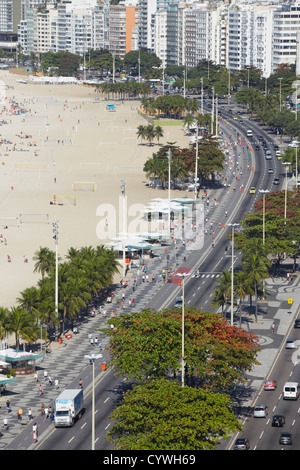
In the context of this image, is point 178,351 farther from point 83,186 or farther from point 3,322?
point 83,186

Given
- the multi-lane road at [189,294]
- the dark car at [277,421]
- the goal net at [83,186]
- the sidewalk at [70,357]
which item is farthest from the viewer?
the goal net at [83,186]

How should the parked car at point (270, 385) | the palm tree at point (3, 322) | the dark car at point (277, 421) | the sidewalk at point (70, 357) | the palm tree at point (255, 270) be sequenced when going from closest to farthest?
the dark car at point (277, 421)
the sidewalk at point (70, 357)
the parked car at point (270, 385)
the palm tree at point (3, 322)
the palm tree at point (255, 270)

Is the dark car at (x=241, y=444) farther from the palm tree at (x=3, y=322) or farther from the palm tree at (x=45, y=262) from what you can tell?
the palm tree at (x=45, y=262)

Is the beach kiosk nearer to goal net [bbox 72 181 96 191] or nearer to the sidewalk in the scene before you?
the sidewalk

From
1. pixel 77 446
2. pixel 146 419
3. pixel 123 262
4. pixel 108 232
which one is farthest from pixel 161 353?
pixel 108 232

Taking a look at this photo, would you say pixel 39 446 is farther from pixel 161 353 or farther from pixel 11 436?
pixel 161 353

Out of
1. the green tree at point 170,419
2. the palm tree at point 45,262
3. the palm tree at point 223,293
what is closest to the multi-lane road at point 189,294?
the green tree at point 170,419

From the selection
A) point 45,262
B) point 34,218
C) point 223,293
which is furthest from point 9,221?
point 223,293
